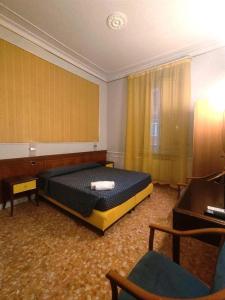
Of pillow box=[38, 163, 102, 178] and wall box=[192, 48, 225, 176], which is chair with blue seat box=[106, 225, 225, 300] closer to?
wall box=[192, 48, 225, 176]

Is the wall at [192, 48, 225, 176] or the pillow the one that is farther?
the pillow

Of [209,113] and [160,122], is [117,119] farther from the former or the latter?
[209,113]

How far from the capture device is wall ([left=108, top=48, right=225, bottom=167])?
10.3 feet

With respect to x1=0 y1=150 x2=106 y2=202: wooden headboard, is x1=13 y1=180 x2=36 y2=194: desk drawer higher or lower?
lower

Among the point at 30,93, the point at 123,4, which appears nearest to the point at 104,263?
the point at 30,93

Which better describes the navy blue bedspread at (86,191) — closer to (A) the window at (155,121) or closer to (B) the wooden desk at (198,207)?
(B) the wooden desk at (198,207)

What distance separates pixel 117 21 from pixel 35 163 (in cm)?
294

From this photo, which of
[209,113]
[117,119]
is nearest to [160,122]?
[209,113]

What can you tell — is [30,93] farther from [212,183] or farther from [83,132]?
[212,183]

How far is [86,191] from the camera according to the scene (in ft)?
7.01

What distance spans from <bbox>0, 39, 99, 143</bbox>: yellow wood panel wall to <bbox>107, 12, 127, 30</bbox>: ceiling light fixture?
146cm

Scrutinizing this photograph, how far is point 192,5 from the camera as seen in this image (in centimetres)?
221

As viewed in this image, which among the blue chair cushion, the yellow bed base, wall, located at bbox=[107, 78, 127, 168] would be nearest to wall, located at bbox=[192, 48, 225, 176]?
the yellow bed base

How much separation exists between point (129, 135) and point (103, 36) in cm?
229
